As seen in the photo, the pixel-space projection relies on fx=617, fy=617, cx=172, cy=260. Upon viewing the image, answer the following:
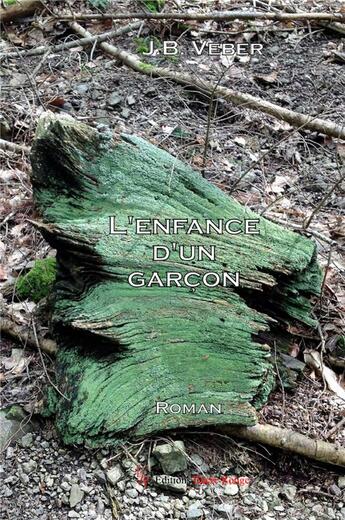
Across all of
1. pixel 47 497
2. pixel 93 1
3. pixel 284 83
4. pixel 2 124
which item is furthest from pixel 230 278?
pixel 93 1

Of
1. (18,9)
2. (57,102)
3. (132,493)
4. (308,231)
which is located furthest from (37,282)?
(18,9)

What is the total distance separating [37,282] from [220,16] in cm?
312

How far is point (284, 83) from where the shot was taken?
4.93 m

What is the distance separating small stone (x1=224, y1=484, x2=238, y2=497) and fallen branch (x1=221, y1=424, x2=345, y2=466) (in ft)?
0.65

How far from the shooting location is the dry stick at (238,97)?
14.2 feet

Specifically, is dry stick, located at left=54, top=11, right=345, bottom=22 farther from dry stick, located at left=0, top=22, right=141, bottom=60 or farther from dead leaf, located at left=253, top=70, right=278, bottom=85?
dead leaf, located at left=253, top=70, right=278, bottom=85

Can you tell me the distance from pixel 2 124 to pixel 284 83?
87.6 inches

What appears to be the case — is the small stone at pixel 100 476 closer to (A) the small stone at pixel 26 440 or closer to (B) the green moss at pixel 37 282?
(A) the small stone at pixel 26 440

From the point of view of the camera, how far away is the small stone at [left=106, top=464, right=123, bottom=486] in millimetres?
2336

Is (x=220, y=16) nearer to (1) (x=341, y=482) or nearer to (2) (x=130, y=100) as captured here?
(2) (x=130, y=100)

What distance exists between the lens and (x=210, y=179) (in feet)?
12.9

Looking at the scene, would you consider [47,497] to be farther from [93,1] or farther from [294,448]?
[93,1]

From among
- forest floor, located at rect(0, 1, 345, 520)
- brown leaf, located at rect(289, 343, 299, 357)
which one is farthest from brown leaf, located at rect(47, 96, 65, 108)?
brown leaf, located at rect(289, 343, 299, 357)

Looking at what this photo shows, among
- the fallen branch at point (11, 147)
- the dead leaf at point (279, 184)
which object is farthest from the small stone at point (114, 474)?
the fallen branch at point (11, 147)
